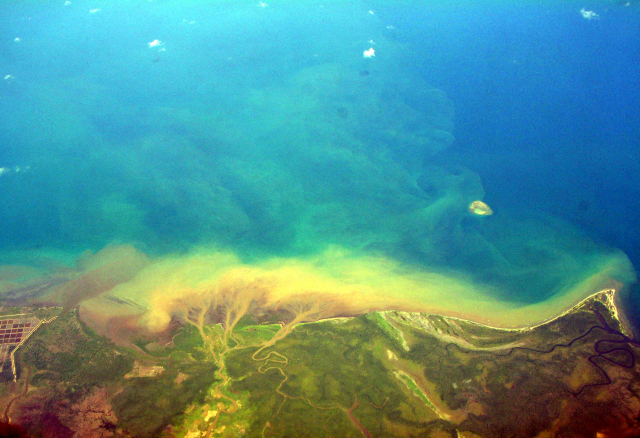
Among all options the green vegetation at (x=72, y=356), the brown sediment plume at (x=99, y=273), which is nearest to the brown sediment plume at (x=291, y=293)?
the brown sediment plume at (x=99, y=273)

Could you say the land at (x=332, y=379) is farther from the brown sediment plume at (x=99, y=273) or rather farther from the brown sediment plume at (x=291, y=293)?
the brown sediment plume at (x=99, y=273)

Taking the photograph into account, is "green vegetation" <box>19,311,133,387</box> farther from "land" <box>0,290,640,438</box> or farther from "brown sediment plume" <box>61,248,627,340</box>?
"brown sediment plume" <box>61,248,627,340</box>

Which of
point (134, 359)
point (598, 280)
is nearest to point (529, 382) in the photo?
point (598, 280)

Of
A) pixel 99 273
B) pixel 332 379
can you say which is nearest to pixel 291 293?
pixel 332 379

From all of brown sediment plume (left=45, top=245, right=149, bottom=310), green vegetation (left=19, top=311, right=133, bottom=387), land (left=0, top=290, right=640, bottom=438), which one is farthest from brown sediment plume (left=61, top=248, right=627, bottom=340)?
green vegetation (left=19, top=311, right=133, bottom=387)

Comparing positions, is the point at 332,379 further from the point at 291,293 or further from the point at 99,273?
the point at 99,273

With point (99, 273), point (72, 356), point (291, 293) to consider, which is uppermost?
point (291, 293)

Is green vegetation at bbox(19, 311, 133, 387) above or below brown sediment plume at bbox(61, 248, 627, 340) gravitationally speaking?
below

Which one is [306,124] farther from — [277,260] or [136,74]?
[136,74]
